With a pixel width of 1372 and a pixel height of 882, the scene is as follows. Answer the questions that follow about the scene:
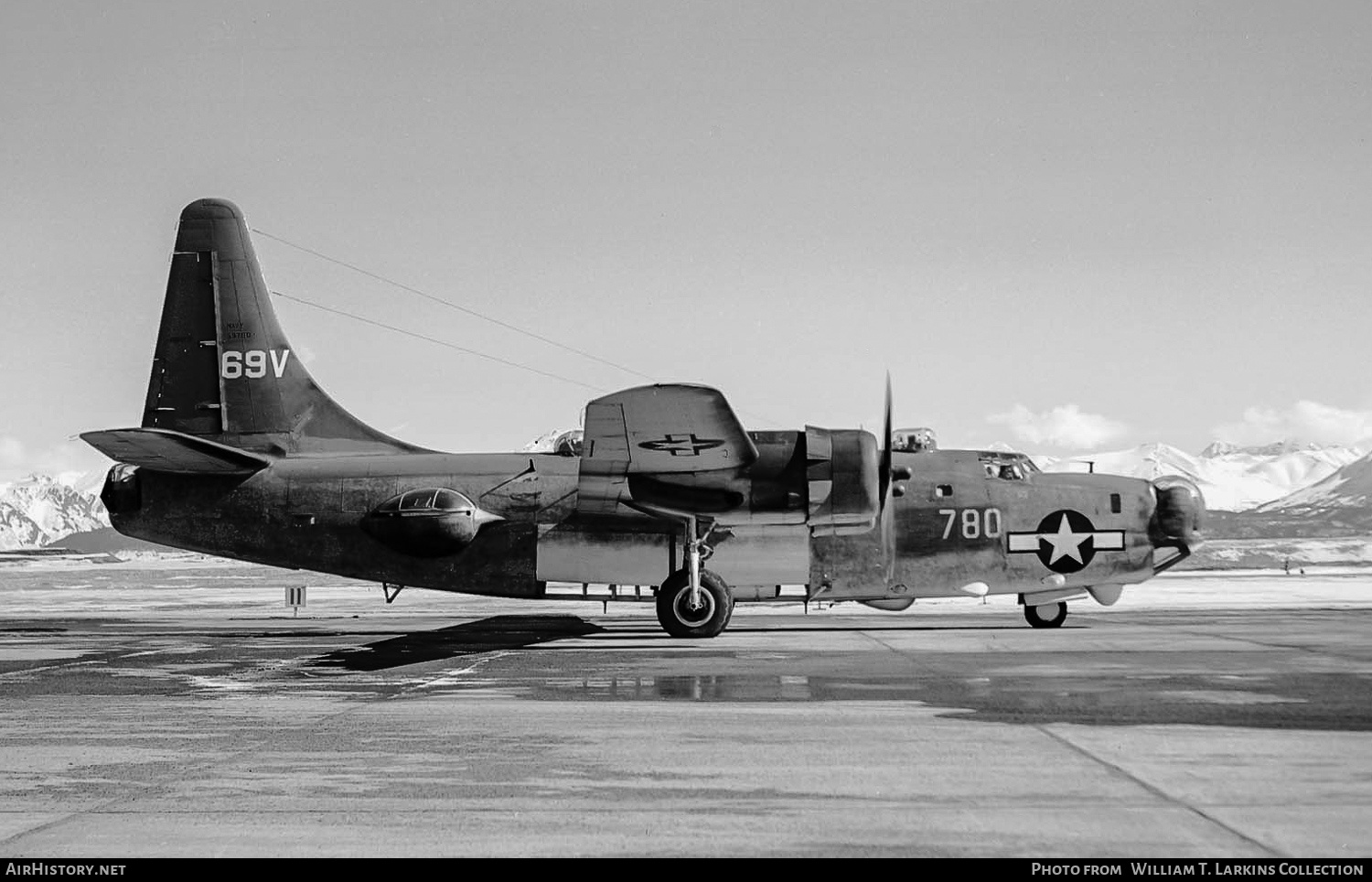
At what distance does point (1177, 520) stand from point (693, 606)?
9195 mm

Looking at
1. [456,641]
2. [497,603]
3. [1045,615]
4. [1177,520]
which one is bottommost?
[497,603]

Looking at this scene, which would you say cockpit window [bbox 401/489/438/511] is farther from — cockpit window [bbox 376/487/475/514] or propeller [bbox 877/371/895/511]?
propeller [bbox 877/371/895/511]

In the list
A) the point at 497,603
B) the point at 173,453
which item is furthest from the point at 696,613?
the point at 497,603

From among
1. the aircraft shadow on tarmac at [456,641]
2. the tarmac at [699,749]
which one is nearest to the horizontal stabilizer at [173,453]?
the tarmac at [699,749]

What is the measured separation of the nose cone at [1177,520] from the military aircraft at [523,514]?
31 mm

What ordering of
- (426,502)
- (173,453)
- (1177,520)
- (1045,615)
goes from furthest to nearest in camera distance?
(1045,615) < (1177,520) < (426,502) < (173,453)

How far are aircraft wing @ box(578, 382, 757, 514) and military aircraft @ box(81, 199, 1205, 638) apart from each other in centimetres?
37

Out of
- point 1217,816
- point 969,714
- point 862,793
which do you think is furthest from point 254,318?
point 1217,816

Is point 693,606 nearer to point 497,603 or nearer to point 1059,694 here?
point 1059,694

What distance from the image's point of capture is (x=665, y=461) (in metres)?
17.9

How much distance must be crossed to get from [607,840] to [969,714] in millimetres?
5019

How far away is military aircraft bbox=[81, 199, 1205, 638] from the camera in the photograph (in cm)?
2053

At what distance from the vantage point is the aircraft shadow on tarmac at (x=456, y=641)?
16031 mm

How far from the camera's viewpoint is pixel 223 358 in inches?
892
